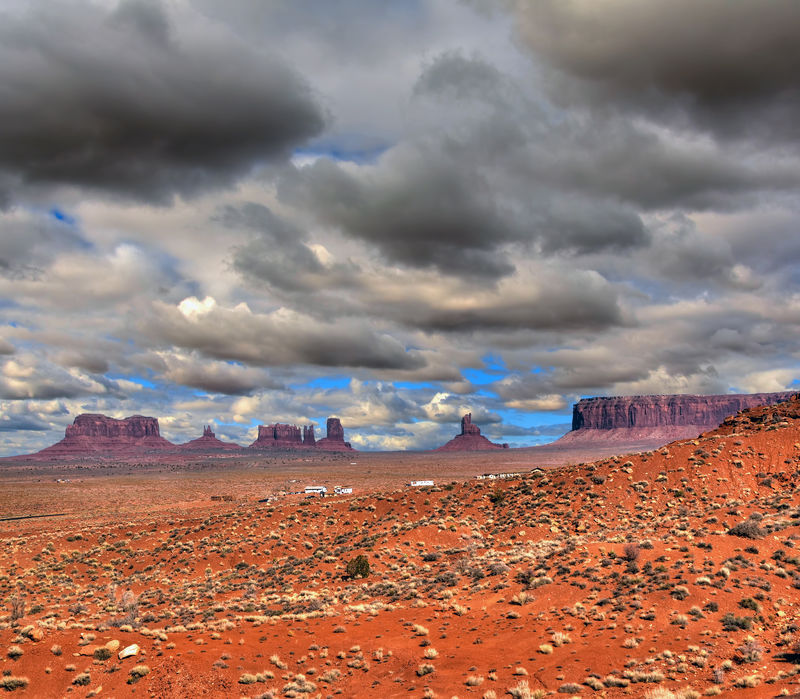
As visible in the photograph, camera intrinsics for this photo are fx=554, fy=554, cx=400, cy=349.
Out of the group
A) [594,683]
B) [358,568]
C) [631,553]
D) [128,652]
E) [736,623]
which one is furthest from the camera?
[358,568]

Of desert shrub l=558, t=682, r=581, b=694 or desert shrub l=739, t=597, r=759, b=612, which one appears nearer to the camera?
desert shrub l=558, t=682, r=581, b=694

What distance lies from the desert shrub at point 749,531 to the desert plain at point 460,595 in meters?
0.08

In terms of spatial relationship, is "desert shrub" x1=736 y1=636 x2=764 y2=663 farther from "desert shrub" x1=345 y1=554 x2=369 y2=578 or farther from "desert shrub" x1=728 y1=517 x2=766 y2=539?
"desert shrub" x1=345 y1=554 x2=369 y2=578

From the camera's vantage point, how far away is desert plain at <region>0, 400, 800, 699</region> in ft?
61.6

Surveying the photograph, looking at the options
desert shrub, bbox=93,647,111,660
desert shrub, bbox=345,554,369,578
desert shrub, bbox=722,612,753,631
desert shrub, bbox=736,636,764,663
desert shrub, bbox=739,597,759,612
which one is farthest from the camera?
desert shrub, bbox=345,554,369,578

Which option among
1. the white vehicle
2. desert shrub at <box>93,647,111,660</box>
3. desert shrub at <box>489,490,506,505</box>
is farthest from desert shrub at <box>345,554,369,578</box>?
the white vehicle

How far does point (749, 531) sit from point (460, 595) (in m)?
15.2

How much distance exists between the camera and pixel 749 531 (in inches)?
1118

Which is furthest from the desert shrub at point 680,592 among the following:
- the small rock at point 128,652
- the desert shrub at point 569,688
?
the small rock at point 128,652

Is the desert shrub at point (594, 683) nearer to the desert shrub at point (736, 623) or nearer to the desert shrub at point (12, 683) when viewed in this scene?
the desert shrub at point (736, 623)

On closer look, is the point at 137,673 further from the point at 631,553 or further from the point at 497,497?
the point at 497,497

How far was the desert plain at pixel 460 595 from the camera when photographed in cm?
1877

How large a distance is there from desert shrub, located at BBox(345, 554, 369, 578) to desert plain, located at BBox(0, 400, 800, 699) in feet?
0.32

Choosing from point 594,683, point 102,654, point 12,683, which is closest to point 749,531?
point 594,683
